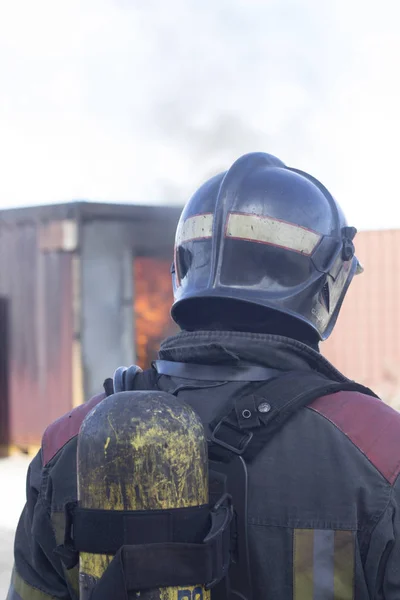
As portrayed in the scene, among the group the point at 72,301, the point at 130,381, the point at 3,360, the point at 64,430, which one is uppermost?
the point at 130,381

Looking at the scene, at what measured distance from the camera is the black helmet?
5.46ft

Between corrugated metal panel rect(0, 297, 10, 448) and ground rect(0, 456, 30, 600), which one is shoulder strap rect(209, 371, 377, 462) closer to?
ground rect(0, 456, 30, 600)

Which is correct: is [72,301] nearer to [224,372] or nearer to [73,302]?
[73,302]

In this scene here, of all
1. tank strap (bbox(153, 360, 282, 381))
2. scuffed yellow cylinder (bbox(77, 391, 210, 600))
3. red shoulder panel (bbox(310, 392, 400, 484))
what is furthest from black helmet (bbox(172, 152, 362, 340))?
scuffed yellow cylinder (bbox(77, 391, 210, 600))

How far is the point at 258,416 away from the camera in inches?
56.0

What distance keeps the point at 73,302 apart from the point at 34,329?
747 millimetres

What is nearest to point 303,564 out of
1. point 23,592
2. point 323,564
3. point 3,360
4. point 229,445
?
point 323,564

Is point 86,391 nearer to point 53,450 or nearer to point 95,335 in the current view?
point 95,335

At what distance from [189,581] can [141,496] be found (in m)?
0.16

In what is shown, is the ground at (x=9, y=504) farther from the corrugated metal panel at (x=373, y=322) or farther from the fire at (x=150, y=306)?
the corrugated metal panel at (x=373, y=322)

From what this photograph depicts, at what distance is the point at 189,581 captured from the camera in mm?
1271

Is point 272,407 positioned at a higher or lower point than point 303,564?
higher

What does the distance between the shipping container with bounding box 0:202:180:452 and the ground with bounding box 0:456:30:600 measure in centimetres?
40

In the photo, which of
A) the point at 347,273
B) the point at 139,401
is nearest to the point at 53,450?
the point at 139,401
